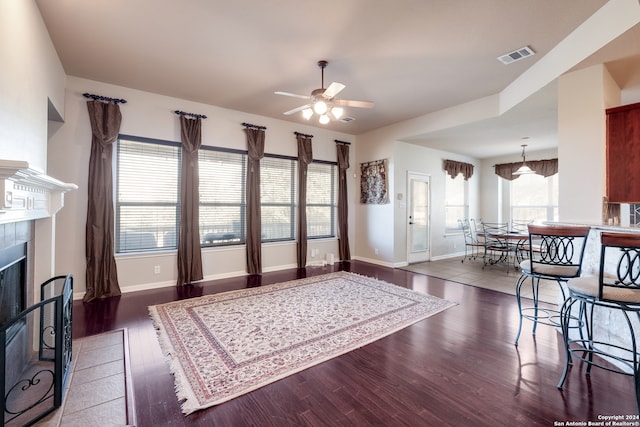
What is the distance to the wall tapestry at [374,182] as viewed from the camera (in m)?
6.15

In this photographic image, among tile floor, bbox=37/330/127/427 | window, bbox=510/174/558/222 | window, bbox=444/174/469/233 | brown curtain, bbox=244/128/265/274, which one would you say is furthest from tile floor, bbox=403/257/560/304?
tile floor, bbox=37/330/127/427

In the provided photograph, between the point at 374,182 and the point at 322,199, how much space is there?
1.21 m

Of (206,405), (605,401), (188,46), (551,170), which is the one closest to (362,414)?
(206,405)

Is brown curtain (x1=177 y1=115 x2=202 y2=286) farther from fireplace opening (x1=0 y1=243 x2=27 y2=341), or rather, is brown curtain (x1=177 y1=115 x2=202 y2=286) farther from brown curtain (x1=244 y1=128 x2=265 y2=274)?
fireplace opening (x1=0 y1=243 x2=27 y2=341)

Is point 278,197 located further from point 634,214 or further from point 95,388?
point 634,214

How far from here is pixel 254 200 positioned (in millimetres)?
5191

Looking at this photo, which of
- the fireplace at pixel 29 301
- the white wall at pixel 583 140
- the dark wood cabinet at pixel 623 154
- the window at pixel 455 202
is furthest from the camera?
the window at pixel 455 202

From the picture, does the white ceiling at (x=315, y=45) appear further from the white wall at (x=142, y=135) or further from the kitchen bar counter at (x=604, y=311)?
the kitchen bar counter at (x=604, y=311)

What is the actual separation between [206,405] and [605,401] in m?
2.54

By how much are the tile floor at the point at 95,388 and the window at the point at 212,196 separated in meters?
2.02

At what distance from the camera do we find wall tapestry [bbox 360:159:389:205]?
6148 mm

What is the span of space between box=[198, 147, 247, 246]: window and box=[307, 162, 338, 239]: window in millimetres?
1495

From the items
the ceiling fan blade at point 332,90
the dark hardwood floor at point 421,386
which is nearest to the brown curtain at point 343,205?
the ceiling fan blade at point 332,90

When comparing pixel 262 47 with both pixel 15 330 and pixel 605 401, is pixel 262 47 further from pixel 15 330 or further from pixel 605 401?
pixel 605 401
